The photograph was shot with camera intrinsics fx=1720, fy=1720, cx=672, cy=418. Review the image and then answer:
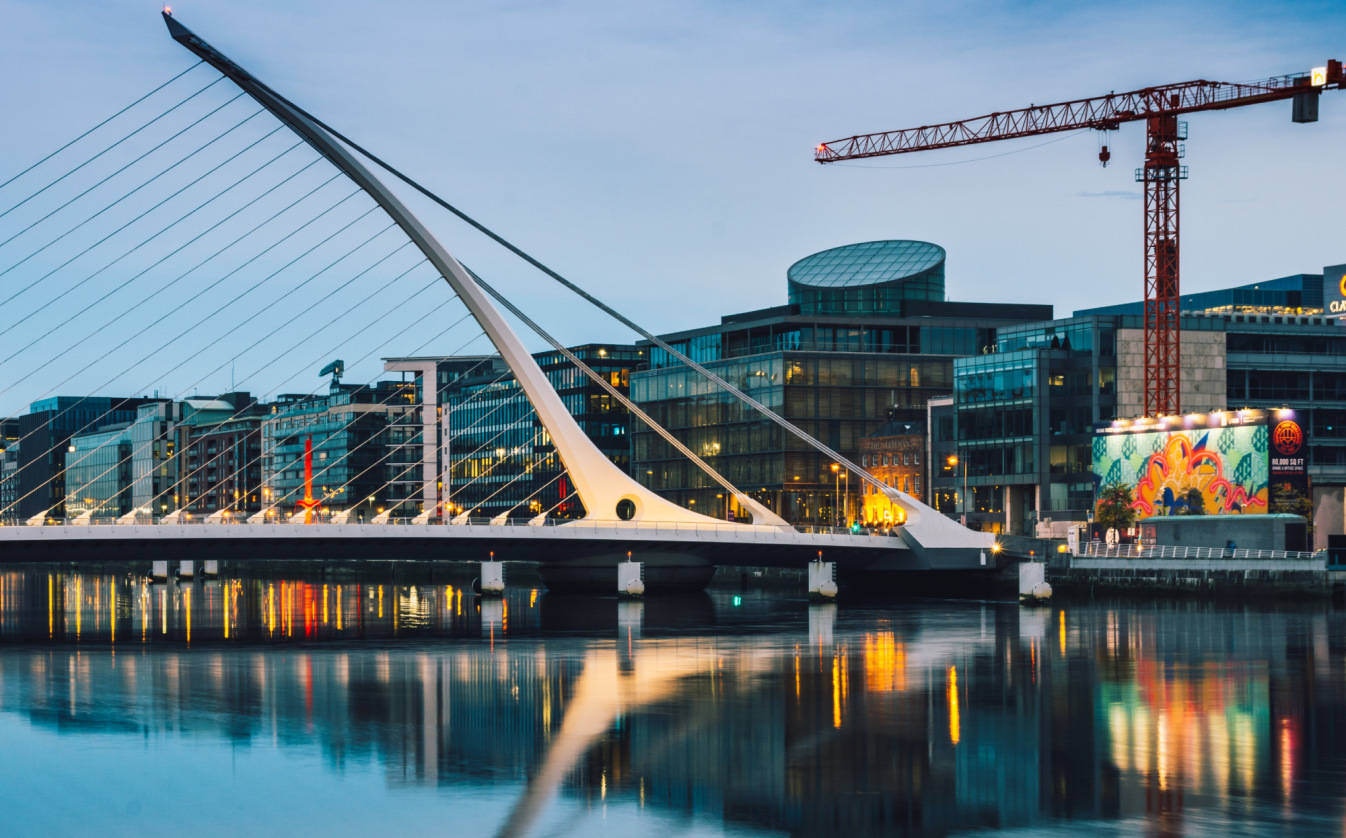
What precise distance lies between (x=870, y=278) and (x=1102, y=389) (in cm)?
4676

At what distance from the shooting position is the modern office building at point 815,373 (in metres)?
143

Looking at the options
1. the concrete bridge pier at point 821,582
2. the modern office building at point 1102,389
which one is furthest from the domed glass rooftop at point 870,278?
the concrete bridge pier at point 821,582

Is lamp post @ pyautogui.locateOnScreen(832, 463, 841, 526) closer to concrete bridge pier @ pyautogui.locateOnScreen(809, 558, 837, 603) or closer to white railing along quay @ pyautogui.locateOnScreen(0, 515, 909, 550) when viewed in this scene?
white railing along quay @ pyautogui.locateOnScreen(0, 515, 909, 550)

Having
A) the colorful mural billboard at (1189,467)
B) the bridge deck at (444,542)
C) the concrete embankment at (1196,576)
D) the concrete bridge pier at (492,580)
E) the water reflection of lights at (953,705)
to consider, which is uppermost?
the colorful mural billboard at (1189,467)

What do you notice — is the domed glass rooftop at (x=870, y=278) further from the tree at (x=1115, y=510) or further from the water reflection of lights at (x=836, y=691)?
the water reflection of lights at (x=836, y=691)

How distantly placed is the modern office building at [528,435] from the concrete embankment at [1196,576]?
272 feet

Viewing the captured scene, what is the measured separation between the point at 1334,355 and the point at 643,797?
342 feet

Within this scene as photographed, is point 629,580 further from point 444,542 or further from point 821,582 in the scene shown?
point 444,542

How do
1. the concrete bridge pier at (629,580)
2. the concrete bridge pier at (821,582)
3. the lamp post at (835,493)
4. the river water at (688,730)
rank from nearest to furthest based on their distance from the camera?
1. the river water at (688,730)
2. the concrete bridge pier at (821,582)
3. the concrete bridge pier at (629,580)
4. the lamp post at (835,493)

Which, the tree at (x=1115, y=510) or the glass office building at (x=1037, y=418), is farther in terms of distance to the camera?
the glass office building at (x=1037, y=418)

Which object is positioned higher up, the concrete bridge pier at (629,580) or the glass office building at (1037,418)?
the glass office building at (1037,418)

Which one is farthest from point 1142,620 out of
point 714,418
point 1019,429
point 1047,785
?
point 714,418

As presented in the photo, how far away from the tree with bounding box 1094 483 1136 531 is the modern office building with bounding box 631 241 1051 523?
43715 mm

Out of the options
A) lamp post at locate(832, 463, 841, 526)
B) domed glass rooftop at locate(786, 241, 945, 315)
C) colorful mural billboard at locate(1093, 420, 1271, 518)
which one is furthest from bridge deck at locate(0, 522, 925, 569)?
domed glass rooftop at locate(786, 241, 945, 315)
